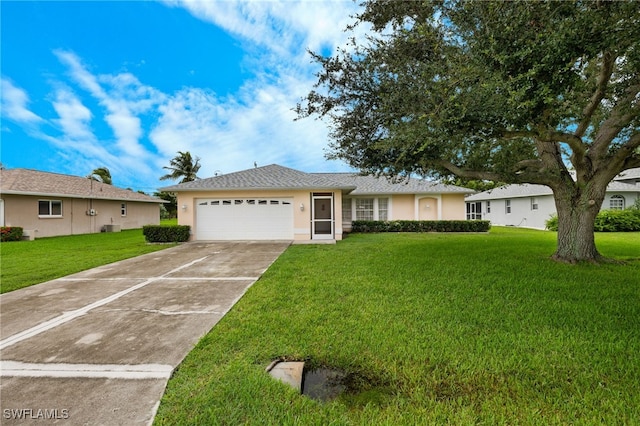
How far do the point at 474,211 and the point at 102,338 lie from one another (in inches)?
1229

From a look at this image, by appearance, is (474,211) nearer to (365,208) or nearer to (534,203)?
(534,203)

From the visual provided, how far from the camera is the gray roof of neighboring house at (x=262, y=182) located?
44.5 ft

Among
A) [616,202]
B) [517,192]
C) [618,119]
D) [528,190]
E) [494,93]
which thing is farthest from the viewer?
[517,192]

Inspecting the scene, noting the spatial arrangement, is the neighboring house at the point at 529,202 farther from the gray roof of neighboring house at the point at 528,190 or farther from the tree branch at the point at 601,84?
the tree branch at the point at 601,84

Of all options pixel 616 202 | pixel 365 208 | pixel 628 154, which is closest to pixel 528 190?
pixel 616 202

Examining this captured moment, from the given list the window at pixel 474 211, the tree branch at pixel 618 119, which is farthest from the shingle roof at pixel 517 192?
the tree branch at pixel 618 119

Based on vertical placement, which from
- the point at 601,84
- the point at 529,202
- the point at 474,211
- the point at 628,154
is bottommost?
the point at 474,211

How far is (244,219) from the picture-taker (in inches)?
566

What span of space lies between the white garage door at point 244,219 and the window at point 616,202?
71.2 feet

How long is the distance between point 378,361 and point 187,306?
11.2 feet

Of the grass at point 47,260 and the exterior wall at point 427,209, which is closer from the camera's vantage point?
the grass at point 47,260

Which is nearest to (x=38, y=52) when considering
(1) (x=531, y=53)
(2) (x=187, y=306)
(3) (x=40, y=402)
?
(2) (x=187, y=306)

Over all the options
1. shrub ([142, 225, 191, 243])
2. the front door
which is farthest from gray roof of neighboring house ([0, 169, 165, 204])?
the front door

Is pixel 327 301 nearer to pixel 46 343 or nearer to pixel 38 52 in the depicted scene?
pixel 46 343
